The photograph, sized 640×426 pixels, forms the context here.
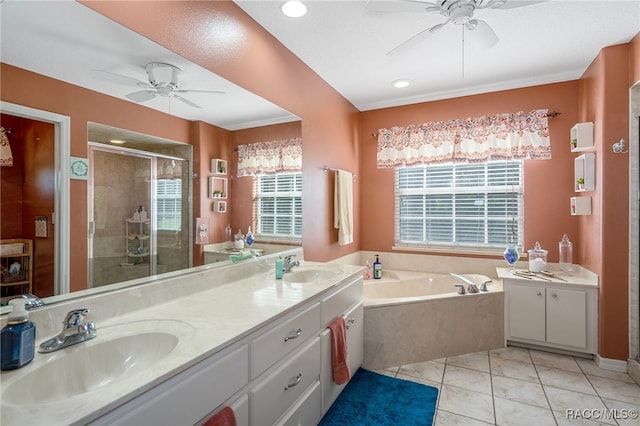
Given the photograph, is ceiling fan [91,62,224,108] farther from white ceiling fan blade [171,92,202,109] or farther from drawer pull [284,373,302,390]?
drawer pull [284,373,302,390]

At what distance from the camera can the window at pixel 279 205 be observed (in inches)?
91.2

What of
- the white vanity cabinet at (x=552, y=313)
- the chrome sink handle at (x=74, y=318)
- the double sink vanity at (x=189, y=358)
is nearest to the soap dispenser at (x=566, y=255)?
the white vanity cabinet at (x=552, y=313)

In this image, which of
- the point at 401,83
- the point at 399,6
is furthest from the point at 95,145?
the point at 401,83

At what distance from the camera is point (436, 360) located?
2.67 metres

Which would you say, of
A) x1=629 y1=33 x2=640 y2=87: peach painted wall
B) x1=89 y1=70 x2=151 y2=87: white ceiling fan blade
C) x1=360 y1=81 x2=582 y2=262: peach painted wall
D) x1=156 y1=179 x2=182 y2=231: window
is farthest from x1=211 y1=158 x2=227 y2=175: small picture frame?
x1=629 y1=33 x2=640 y2=87: peach painted wall

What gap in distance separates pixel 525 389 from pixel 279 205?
7.33 ft

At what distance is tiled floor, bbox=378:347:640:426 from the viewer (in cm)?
194

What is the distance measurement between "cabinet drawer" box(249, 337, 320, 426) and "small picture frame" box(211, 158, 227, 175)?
1159 millimetres

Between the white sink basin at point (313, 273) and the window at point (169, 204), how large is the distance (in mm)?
958

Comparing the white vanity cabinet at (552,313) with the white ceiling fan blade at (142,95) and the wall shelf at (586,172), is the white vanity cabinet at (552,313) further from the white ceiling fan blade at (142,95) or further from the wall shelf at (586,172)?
the white ceiling fan blade at (142,95)

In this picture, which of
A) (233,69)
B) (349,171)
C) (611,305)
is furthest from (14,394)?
(611,305)

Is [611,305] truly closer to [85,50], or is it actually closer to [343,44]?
[343,44]

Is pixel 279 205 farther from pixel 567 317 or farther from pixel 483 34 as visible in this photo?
pixel 567 317

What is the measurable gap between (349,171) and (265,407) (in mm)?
2749
